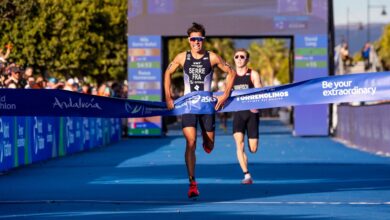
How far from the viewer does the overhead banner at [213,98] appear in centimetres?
1338

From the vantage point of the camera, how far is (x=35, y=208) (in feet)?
40.1

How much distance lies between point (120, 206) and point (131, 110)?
179cm

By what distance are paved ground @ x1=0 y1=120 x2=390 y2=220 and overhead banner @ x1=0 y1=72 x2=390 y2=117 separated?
1025 millimetres

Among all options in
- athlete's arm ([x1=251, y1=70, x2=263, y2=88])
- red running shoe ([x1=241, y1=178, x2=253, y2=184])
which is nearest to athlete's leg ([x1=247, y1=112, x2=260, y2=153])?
athlete's arm ([x1=251, y1=70, x2=263, y2=88])

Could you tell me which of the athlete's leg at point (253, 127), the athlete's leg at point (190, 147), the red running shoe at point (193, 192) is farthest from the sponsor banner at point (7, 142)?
the red running shoe at point (193, 192)

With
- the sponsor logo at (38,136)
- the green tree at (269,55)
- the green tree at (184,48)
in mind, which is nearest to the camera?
the sponsor logo at (38,136)

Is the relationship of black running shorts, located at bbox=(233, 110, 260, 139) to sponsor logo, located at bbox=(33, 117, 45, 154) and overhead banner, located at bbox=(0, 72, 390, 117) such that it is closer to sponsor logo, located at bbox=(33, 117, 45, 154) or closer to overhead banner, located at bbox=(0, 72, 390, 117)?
overhead banner, located at bbox=(0, 72, 390, 117)

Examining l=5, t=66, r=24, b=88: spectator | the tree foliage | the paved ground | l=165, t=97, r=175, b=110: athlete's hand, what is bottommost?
the paved ground

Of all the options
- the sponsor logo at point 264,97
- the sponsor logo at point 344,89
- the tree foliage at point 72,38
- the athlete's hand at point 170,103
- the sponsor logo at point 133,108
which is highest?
the tree foliage at point 72,38

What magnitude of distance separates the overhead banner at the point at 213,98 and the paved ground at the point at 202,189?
3.36ft

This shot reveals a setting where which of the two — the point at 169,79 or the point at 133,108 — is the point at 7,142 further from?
the point at 169,79

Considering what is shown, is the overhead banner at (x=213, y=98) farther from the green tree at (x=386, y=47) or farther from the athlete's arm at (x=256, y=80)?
the green tree at (x=386, y=47)

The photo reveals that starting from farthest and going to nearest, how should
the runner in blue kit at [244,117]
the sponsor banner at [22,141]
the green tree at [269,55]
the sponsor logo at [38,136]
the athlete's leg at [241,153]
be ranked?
1. the green tree at [269,55]
2. the sponsor logo at [38,136]
3. the sponsor banner at [22,141]
4. the athlete's leg at [241,153]
5. the runner in blue kit at [244,117]

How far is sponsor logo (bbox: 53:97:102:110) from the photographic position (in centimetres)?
1352
